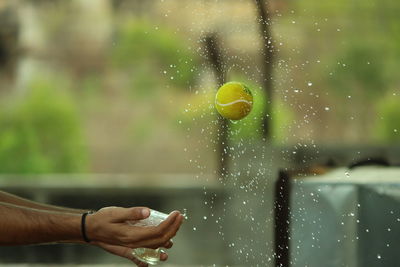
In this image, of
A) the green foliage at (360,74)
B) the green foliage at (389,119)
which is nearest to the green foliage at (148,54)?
the green foliage at (360,74)

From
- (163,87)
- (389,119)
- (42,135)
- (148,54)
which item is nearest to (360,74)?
(389,119)

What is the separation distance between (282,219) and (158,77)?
507 cm

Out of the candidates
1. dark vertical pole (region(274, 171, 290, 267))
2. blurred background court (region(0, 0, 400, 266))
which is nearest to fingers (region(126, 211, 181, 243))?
dark vertical pole (region(274, 171, 290, 267))

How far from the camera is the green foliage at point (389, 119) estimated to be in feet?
23.6

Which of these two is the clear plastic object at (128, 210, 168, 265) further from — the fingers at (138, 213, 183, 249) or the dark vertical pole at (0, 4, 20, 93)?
the dark vertical pole at (0, 4, 20, 93)

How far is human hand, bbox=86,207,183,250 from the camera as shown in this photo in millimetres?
1632

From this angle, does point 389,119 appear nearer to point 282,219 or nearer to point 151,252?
point 282,219

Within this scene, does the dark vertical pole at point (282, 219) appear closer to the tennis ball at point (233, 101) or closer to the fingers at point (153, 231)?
the tennis ball at point (233, 101)

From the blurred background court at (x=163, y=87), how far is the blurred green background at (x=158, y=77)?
0.01 metres

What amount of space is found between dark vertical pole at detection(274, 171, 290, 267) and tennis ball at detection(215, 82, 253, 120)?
13.3 inches

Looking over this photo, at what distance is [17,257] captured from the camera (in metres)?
5.92

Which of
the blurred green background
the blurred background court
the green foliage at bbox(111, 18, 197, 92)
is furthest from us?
the green foliage at bbox(111, 18, 197, 92)

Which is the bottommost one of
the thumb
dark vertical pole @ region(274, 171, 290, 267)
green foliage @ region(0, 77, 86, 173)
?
dark vertical pole @ region(274, 171, 290, 267)

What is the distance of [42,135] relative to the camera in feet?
25.1
